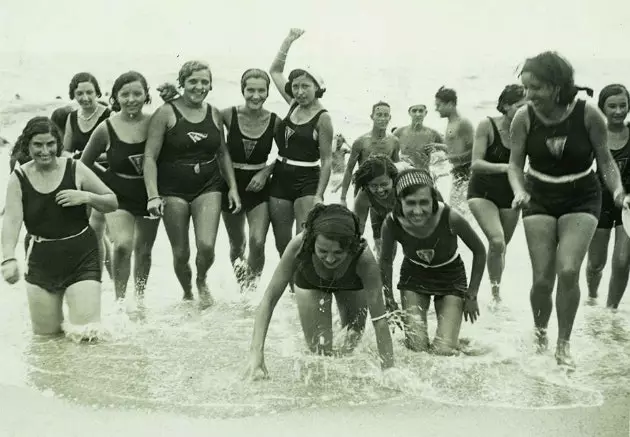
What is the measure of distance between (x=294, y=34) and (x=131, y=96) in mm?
1530

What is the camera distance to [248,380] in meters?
3.79

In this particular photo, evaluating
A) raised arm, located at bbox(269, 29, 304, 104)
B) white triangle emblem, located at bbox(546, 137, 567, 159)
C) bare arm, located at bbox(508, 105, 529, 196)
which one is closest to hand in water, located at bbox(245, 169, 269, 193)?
raised arm, located at bbox(269, 29, 304, 104)

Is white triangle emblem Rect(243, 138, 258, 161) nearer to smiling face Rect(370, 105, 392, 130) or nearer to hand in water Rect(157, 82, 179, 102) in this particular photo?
hand in water Rect(157, 82, 179, 102)

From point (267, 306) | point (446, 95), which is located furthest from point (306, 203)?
point (446, 95)

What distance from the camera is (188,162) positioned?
536cm

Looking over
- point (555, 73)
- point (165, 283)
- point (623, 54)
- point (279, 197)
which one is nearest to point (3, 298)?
point (165, 283)

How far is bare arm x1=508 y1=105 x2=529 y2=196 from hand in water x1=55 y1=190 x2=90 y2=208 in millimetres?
2609

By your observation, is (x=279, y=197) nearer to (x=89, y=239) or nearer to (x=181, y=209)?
(x=181, y=209)

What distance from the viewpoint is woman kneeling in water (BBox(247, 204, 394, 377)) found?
12.4ft

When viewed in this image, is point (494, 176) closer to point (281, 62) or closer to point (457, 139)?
point (457, 139)

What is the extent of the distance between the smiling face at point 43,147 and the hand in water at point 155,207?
796 mm

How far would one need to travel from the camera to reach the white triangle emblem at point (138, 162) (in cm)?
530

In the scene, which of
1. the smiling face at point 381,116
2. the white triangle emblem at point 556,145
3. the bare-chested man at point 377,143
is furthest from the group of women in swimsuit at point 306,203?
the smiling face at point 381,116

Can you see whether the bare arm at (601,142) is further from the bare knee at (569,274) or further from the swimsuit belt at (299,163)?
the swimsuit belt at (299,163)
